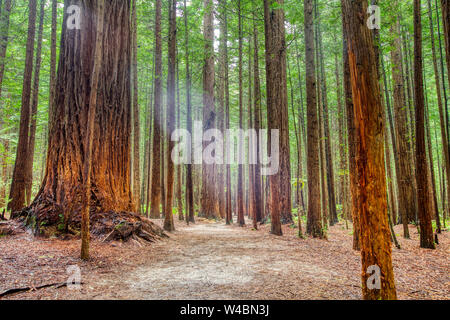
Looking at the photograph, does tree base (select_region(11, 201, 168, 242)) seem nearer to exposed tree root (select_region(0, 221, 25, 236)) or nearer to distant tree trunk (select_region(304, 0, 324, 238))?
exposed tree root (select_region(0, 221, 25, 236))

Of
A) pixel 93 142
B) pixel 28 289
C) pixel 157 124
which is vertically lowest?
pixel 28 289

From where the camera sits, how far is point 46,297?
2.67 metres

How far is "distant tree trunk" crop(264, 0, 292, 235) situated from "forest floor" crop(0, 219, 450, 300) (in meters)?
2.82

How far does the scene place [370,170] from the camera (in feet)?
8.04

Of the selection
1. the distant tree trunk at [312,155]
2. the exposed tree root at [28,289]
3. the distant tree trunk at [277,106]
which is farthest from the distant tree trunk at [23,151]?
the distant tree trunk at [312,155]

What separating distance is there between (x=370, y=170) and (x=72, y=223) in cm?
576

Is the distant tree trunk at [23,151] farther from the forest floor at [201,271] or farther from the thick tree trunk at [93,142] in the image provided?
the forest floor at [201,271]

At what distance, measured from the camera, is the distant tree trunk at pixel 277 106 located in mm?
8781

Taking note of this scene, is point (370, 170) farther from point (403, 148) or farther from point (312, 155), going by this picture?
point (403, 148)

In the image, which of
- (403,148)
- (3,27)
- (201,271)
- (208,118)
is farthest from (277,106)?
(3,27)

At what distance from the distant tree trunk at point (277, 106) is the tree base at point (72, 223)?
4455 mm
